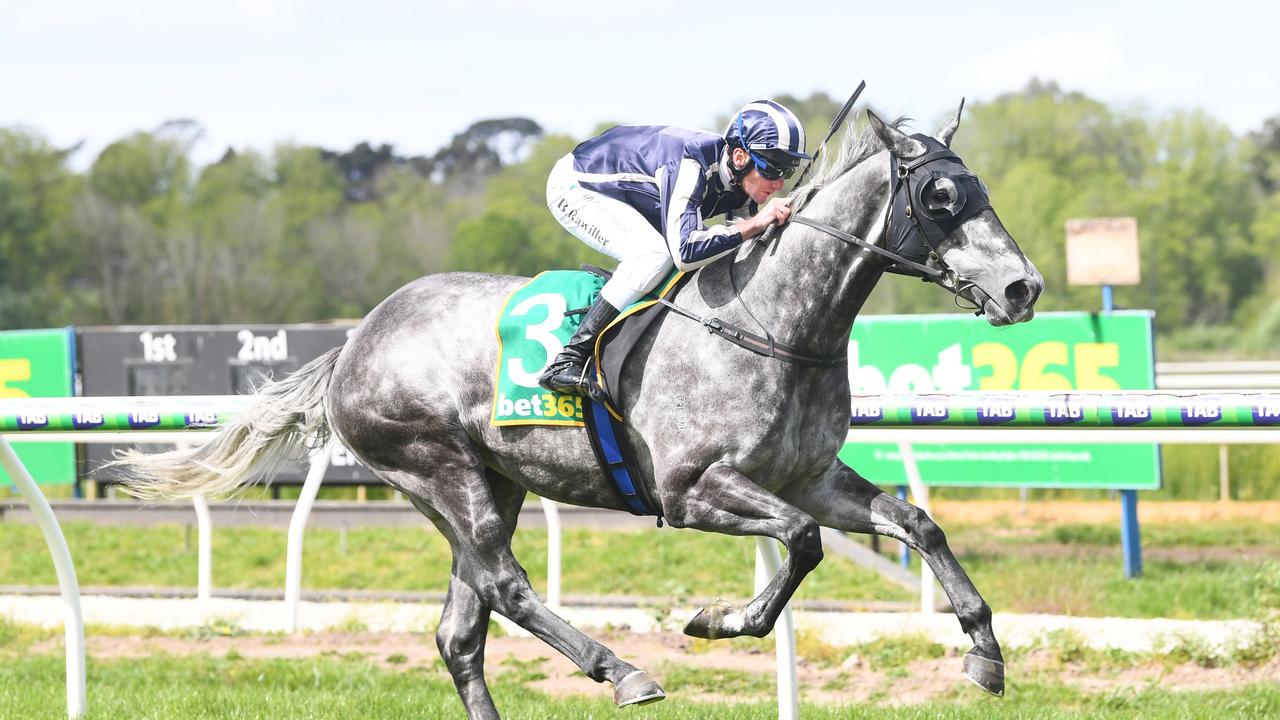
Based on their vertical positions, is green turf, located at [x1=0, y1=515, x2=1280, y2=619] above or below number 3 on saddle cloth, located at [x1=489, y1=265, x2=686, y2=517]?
below

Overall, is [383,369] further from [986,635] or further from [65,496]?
[65,496]

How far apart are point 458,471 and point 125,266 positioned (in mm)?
59107

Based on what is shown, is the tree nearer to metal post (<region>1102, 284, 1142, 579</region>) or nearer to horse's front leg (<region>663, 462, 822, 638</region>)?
metal post (<region>1102, 284, 1142, 579</region>)

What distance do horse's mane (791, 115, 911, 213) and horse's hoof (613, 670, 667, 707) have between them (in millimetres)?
1369

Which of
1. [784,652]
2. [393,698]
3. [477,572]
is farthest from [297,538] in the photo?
[784,652]

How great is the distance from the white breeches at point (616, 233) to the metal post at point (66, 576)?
2.05 meters

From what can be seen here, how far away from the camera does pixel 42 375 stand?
11375 mm

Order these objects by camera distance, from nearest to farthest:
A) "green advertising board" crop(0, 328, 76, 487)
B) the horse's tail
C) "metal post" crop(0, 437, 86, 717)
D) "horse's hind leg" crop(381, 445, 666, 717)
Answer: "horse's hind leg" crop(381, 445, 666, 717)
the horse's tail
"metal post" crop(0, 437, 86, 717)
"green advertising board" crop(0, 328, 76, 487)

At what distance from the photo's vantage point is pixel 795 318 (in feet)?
12.9

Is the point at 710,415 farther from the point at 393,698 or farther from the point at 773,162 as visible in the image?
the point at 393,698

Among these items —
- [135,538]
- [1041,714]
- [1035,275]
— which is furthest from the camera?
[135,538]

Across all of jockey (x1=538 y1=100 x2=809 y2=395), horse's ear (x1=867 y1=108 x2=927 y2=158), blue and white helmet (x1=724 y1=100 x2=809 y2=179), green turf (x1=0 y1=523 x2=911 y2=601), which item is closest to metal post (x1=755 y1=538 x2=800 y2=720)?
jockey (x1=538 y1=100 x2=809 y2=395)

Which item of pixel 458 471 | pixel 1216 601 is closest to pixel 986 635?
pixel 458 471

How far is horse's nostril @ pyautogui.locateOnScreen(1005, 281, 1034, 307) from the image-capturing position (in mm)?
3619
